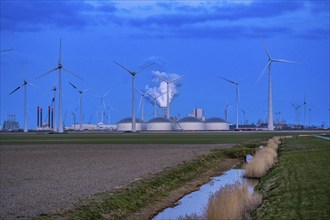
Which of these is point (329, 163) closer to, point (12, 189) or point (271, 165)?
point (271, 165)

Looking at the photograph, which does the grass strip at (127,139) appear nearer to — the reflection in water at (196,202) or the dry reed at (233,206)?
the reflection in water at (196,202)

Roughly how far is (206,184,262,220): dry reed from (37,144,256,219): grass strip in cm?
412

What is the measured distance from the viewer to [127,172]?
35625mm

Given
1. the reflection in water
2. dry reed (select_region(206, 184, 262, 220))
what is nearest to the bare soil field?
the reflection in water

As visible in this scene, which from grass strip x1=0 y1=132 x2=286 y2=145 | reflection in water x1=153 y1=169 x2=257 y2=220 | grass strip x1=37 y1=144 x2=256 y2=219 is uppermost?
grass strip x1=0 y1=132 x2=286 y2=145

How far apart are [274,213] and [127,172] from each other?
1783 centimetres

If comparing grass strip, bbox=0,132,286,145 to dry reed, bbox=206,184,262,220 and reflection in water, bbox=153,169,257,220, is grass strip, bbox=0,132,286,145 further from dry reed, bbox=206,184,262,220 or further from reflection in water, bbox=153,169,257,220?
dry reed, bbox=206,184,262,220

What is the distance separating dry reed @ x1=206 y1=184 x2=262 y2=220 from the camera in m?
17.4

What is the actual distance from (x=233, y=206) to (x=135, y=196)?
7.30 metres

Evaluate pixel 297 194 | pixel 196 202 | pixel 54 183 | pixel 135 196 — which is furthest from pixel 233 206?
pixel 54 183

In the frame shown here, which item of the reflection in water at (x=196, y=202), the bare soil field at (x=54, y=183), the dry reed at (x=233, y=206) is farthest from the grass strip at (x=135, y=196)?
the dry reed at (x=233, y=206)

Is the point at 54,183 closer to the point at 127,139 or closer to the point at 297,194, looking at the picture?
the point at 297,194

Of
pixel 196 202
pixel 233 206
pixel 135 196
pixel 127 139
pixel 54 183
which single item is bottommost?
pixel 196 202

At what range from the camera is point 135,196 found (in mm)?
24688
